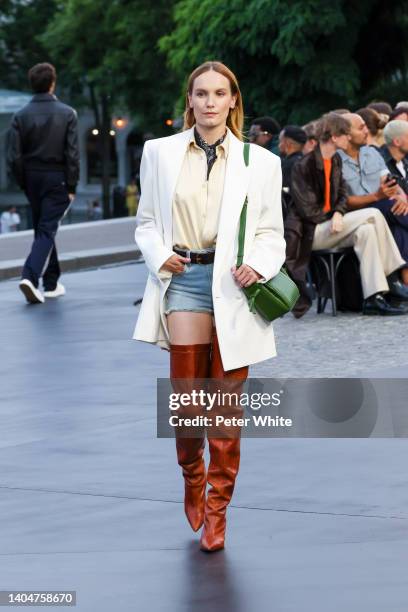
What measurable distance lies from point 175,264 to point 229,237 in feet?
0.68

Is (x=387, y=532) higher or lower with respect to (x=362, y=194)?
higher

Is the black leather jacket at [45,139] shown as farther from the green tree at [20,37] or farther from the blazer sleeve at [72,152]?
the green tree at [20,37]

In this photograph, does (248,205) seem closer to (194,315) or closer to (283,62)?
(194,315)

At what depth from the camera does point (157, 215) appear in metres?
6.10

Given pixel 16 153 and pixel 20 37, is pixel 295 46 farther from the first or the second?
pixel 20 37

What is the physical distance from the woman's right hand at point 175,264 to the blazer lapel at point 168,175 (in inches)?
3.3

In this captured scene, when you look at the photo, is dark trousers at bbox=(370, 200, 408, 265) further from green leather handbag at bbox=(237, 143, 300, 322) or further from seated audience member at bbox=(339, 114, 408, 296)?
green leather handbag at bbox=(237, 143, 300, 322)

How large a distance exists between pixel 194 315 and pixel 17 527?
103 cm

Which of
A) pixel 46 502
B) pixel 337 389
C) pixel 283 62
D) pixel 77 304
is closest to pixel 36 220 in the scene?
pixel 77 304

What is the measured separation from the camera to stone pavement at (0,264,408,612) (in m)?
5.38

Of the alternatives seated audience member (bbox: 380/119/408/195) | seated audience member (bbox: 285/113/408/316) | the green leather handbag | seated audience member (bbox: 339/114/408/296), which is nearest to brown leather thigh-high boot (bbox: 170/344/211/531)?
the green leather handbag

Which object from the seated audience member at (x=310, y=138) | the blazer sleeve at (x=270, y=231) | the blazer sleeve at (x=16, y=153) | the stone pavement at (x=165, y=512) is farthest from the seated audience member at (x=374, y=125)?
the blazer sleeve at (x=270, y=231)

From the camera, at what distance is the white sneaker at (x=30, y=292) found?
1517 cm

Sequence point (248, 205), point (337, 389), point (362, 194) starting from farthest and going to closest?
1. point (362, 194)
2. point (337, 389)
3. point (248, 205)
